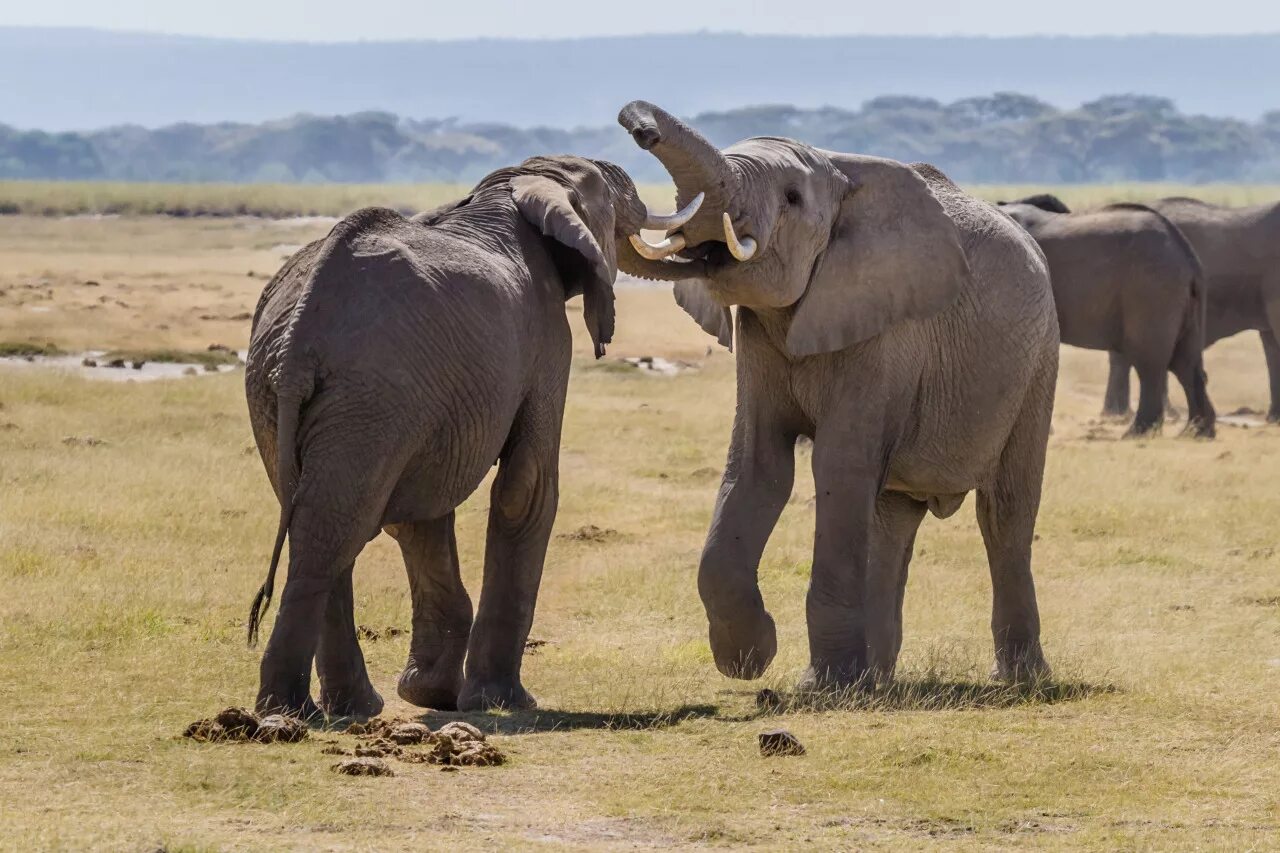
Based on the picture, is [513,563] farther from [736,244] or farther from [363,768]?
[363,768]

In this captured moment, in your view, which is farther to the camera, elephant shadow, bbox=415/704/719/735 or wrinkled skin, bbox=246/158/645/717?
elephant shadow, bbox=415/704/719/735

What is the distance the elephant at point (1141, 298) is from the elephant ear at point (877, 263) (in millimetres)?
12754

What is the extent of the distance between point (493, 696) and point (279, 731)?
1.58 m

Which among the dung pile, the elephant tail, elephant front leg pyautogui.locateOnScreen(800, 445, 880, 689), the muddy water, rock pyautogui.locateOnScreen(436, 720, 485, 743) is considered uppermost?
the elephant tail

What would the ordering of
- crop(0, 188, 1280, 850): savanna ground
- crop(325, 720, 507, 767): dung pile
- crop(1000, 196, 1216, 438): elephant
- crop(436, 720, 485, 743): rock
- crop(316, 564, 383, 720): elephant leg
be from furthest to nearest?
crop(1000, 196, 1216, 438): elephant, crop(316, 564, 383, 720): elephant leg, crop(436, 720, 485, 743): rock, crop(325, 720, 507, 767): dung pile, crop(0, 188, 1280, 850): savanna ground

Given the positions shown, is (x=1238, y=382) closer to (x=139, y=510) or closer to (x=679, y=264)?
(x=139, y=510)

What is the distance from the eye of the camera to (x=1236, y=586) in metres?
12.9

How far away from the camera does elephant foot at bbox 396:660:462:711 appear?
874 centimetres

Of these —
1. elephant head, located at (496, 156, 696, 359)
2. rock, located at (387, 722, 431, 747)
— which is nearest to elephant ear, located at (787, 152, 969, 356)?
elephant head, located at (496, 156, 696, 359)

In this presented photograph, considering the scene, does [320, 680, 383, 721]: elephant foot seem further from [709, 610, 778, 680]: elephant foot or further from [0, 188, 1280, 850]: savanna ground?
[709, 610, 778, 680]: elephant foot

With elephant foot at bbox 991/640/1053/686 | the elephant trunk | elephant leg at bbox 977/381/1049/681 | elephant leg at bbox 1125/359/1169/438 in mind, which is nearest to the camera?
the elephant trunk

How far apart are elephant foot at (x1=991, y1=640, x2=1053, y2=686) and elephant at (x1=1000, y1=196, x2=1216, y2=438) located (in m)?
11.8

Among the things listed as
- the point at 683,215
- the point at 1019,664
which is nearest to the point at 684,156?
the point at 683,215

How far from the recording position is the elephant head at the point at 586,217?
8586mm
